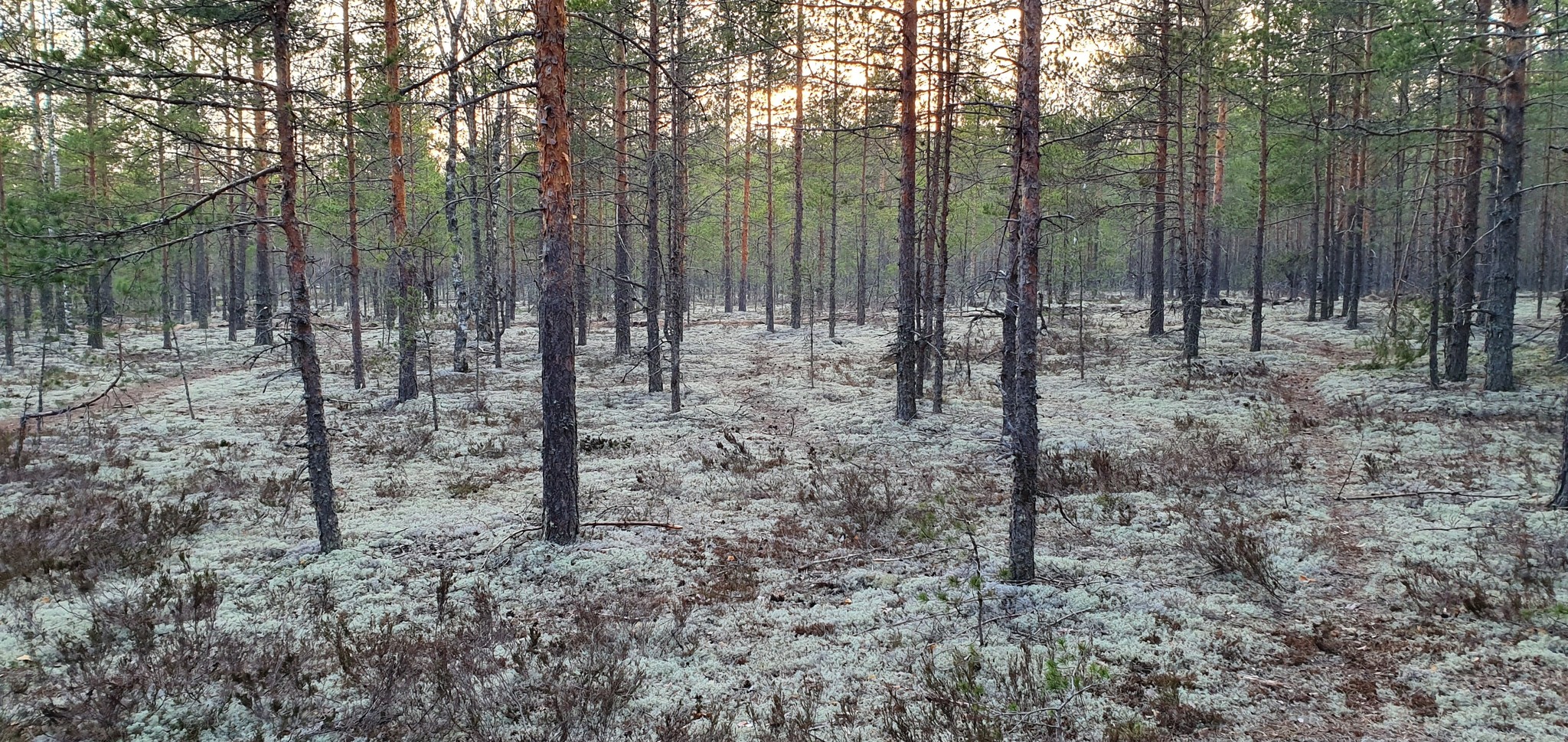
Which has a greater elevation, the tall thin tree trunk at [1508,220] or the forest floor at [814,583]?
the tall thin tree trunk at [1508,220]

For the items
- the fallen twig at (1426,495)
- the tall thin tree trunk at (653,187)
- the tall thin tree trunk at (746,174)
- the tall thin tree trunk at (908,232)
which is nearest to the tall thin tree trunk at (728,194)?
the tall thin tree trunk at (746,174)

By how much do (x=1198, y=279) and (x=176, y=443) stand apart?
81.9ft

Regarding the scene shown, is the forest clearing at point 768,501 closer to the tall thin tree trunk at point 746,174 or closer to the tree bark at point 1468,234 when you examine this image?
the tree bark at point 1468,234

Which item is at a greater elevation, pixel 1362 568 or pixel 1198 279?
pixel 1198 279

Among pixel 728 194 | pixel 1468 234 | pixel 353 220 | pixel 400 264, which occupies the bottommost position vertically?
pixel 400 264

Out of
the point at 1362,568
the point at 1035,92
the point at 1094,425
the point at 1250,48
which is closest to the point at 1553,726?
the point at 1362,568

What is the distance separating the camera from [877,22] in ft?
54.8

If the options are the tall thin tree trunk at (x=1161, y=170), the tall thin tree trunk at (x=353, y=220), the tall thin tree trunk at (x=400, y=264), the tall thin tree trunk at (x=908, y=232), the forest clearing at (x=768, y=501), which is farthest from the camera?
the tall thin tree trunk at (x=1161, y=170)

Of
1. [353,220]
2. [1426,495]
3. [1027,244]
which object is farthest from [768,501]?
[353,220]

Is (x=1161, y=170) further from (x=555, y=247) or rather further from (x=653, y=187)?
(x=555, y=247)

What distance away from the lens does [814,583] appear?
7.39m

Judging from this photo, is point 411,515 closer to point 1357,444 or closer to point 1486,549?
point 1486,549

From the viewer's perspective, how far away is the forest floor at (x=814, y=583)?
491 cm

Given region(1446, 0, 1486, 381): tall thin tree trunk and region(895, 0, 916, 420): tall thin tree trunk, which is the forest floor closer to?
region(895, 0, 916, 420): tall thin tree trunk
